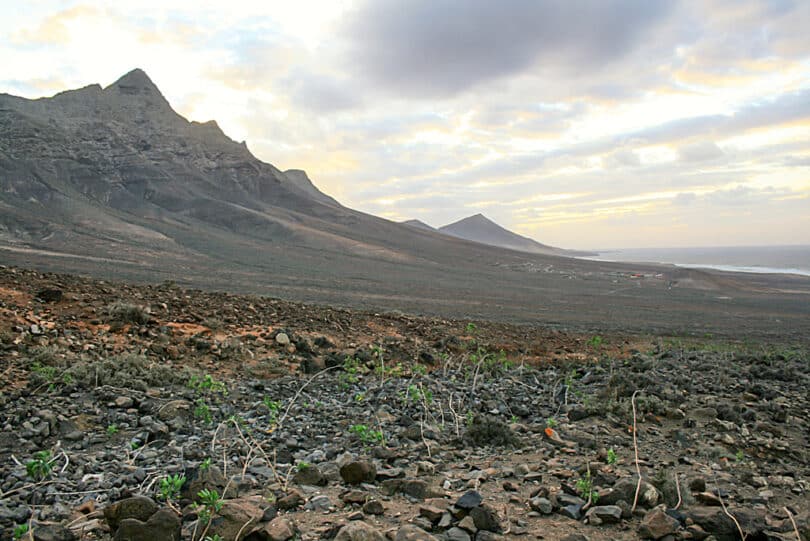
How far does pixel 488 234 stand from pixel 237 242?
338 feet

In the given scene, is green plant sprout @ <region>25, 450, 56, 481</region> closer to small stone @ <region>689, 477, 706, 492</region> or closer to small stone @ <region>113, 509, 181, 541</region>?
small stone @ <region>113, 509, 181, 541</region>

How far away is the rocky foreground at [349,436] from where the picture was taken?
2.87 metres

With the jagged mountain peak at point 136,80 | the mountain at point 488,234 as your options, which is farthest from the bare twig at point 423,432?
the mountain at point 488,234

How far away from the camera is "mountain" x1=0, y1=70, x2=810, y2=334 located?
25891 millimetres

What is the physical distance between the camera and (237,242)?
45.8m

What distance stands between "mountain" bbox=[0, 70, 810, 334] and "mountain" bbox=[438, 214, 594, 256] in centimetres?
7051

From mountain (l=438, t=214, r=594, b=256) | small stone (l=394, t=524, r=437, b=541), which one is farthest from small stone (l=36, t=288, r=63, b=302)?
mountain (l=438, t=214, r=594, b=256)

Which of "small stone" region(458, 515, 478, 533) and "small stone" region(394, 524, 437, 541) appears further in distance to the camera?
"small stone" region(458, 515, 478, 533)

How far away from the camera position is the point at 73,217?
42.8m

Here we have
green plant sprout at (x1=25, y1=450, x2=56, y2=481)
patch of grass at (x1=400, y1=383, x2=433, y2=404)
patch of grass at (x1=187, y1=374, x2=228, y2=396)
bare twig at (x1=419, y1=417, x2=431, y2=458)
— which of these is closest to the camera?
green plant sprout at (x1=25, y1=450, x2=56, y2=481)

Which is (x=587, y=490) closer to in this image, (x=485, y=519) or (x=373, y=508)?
(x=485, y=519)

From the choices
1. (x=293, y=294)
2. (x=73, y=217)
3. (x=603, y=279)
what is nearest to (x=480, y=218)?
(x=603, y=279)

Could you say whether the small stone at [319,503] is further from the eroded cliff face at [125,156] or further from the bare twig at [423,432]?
the eroded cliff face at [125,156]

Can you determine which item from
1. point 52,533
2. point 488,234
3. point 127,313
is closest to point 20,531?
point 52,533
